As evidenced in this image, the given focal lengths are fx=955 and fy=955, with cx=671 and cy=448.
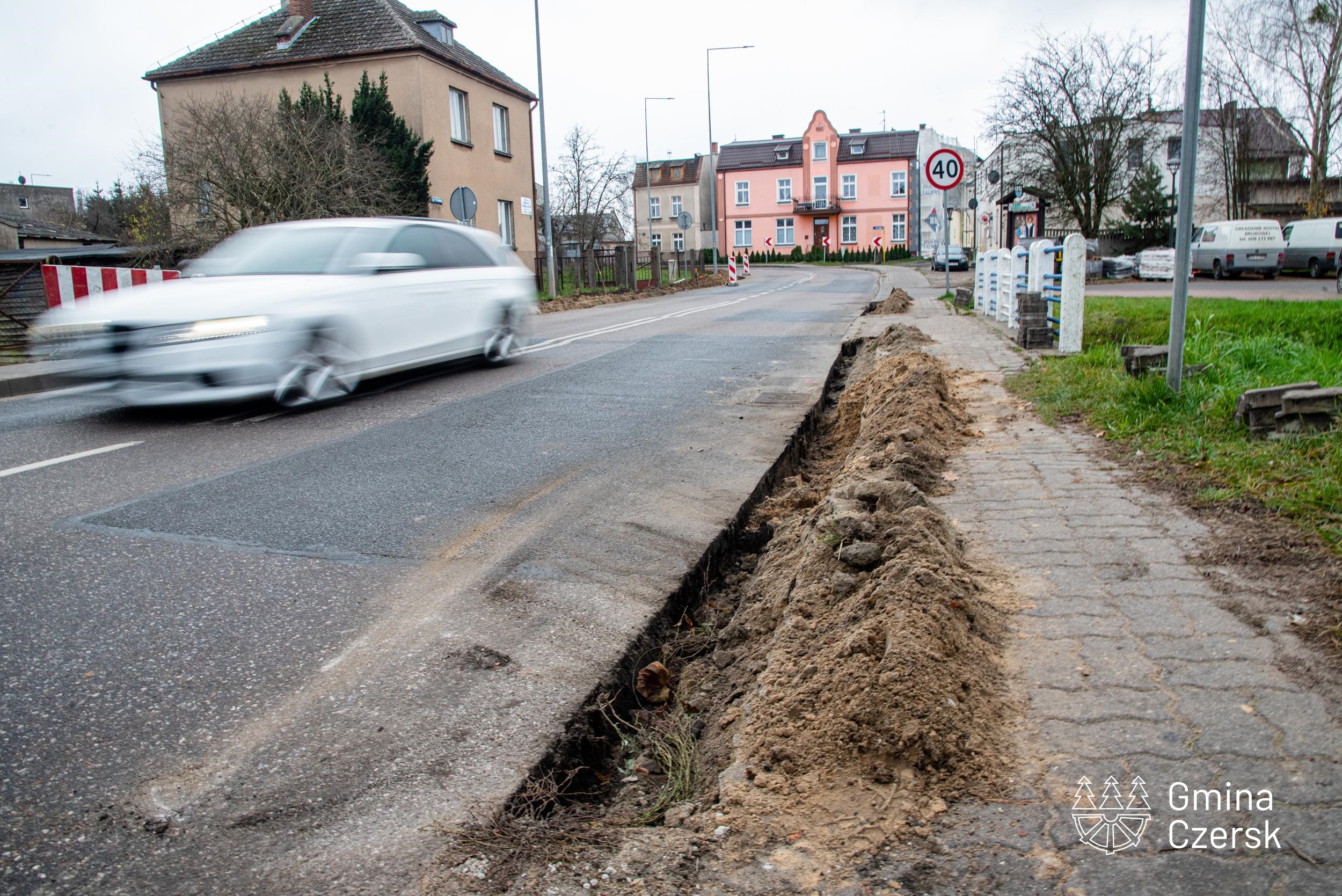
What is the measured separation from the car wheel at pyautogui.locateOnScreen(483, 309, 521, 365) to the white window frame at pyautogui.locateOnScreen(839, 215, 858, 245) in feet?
236

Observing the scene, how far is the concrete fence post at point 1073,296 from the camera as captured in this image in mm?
9156

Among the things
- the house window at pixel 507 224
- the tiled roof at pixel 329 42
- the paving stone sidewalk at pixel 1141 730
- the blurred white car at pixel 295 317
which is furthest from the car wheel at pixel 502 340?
the house window at pixel 507 224

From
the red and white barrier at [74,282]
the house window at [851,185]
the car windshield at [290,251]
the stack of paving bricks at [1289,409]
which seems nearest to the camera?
the stack of paving bricks at [1289,409]

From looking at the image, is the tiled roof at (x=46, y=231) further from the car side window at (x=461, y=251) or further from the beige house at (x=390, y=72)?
the car side window at (x=461, y=251)

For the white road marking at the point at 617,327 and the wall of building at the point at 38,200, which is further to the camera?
the wall of building at the point at 38,200

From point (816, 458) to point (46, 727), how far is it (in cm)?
548

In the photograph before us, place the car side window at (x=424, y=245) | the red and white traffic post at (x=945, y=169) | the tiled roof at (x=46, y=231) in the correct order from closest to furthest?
the car side window at (x=424, y=245), the red and white traffic post at (x=945, y=169), the tiled roof at (x=46, y=231)

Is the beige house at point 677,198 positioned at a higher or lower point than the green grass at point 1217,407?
higher

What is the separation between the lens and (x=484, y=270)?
35.1 ft

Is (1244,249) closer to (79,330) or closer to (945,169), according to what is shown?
(945,169)

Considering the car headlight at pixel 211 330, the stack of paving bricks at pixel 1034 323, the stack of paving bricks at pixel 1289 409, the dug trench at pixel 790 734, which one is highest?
the car headlight at pixel 211 330

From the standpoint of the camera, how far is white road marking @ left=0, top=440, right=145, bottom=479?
18.6 ft

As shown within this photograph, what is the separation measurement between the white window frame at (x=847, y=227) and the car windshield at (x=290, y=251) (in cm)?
7422

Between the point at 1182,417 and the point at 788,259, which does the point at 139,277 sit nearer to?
the point at 1182,417
